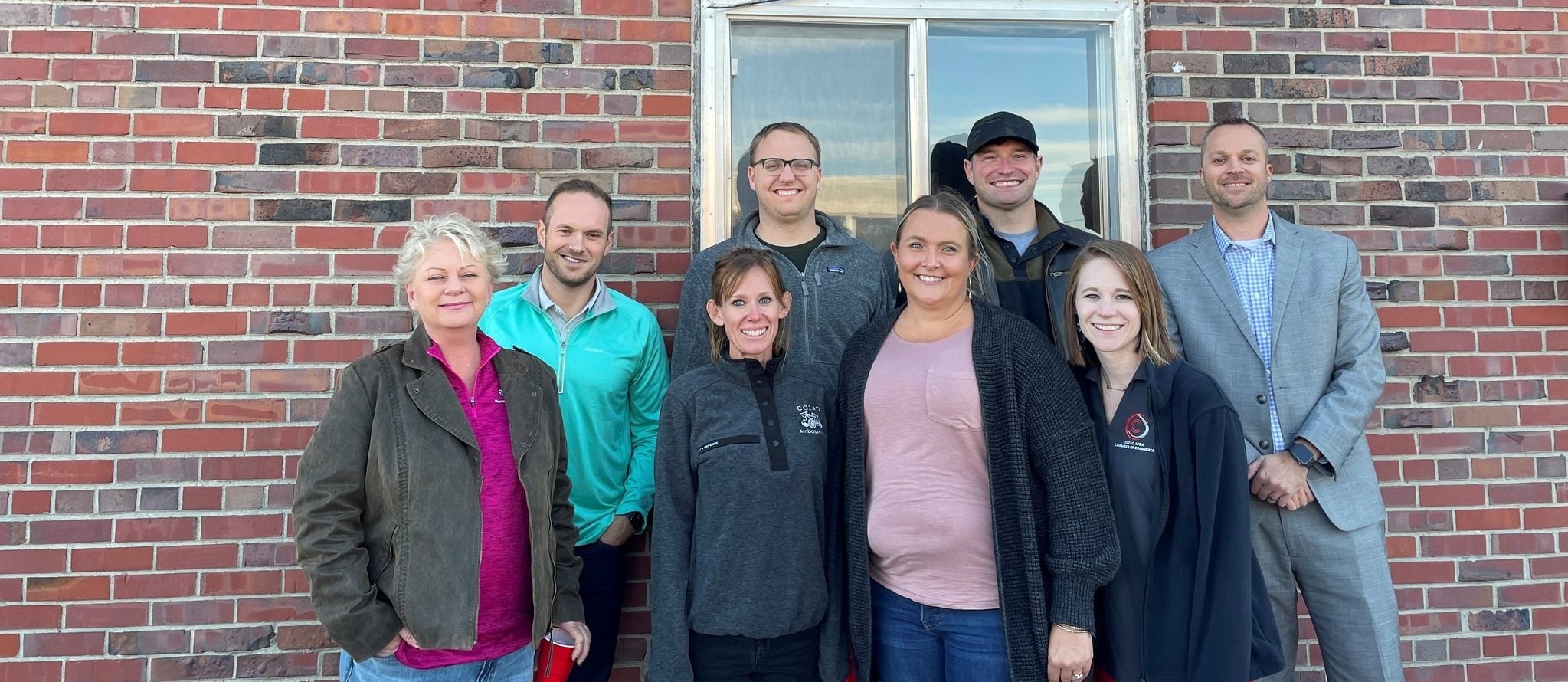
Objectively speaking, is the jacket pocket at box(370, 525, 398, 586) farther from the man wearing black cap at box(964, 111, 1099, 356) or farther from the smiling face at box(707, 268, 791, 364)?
the man wearing black cap at box(964, 111, 1099, 356)

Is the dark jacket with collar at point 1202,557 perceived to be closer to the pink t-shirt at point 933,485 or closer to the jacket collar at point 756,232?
the pink t-shirt at point 933,485

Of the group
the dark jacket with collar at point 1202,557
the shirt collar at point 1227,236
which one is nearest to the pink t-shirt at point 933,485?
the dark jacket with collar at point 1202,557

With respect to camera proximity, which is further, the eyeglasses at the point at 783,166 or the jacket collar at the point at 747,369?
the eyeglasses at the point at 783,166

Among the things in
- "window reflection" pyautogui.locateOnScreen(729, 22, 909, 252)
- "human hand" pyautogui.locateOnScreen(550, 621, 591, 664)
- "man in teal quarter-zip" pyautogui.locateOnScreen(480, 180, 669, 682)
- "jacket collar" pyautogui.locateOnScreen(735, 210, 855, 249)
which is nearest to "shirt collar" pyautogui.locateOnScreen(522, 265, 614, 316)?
"man in teal quarter-zip" pyautogui.locateOnScreen(480, 180, 669, 682)

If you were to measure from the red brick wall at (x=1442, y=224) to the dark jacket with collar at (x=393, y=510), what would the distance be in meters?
2.49

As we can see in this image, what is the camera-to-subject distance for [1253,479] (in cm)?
262

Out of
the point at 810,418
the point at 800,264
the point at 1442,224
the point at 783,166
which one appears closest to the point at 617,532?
the point at 810,418

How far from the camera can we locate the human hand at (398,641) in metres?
2.01

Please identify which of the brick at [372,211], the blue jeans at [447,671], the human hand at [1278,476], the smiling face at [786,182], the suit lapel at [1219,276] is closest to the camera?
the blue jeans at [447,671]

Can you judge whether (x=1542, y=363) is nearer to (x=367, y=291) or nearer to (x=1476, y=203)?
(x=1476, y=203)

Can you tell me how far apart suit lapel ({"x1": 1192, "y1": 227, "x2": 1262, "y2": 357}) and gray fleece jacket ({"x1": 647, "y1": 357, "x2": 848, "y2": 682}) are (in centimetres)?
127

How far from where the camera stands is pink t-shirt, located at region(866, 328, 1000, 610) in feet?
7.33

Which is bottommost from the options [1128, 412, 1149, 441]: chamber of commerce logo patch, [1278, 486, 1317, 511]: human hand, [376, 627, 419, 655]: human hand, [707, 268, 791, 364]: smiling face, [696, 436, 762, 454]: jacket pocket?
[376, 627, 419, 655]: human hand

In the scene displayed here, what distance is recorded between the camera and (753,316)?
2.37m
